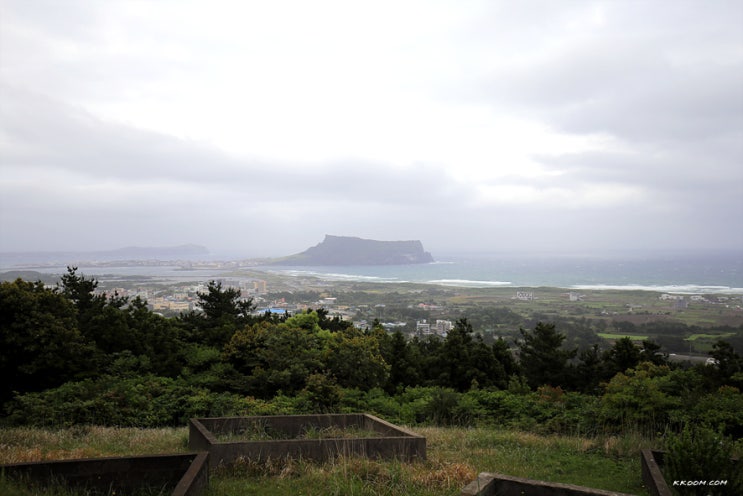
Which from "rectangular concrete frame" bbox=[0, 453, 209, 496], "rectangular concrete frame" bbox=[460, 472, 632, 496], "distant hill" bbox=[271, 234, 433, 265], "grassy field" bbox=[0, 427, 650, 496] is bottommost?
"grassy field" bbox=[0, 427, 650, 496]

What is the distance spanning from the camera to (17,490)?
14.3ft

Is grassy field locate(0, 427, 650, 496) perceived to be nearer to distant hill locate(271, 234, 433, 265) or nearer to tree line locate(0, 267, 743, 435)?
tree line locate(0, 267, 743, 435)

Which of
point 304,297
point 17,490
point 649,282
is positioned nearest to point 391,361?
point 17,490

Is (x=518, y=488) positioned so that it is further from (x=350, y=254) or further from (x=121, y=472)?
(x=350, y=254)

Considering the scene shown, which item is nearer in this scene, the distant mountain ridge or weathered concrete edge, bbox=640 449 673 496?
weathered concrete edge, bbox=640 449 673 496

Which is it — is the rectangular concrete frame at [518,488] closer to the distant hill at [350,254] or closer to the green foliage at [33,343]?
the green foliage at [33,343]

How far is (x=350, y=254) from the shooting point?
150250 mm

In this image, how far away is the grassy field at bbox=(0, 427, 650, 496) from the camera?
5.30 meters

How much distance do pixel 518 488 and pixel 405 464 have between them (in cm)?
184

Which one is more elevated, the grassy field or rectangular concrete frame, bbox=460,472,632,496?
rectangular concrete frame, bbox=460,472,632,496

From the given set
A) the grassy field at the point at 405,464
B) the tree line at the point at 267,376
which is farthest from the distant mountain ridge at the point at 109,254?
the grassy field at the point at 405,464

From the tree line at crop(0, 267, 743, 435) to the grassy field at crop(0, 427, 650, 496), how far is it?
70.8 inches

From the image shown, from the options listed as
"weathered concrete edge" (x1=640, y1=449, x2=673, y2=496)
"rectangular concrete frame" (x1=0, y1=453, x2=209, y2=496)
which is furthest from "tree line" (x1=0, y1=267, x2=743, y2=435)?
"rectangular concrete frame" (x1=0, y1=453, x2=209, y2=496)

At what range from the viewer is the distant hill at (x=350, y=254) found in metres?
149
